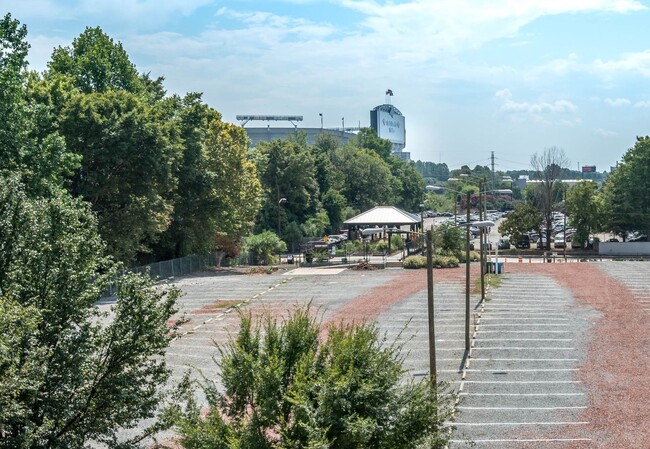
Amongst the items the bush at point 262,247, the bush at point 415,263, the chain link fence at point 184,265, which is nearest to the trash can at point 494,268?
the bush at point 415,263

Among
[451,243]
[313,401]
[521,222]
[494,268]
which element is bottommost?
[494,268]

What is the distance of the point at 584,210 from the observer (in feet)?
250

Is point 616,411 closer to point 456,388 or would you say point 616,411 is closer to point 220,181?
point 456,388

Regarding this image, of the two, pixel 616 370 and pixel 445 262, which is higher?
pixel 445 262

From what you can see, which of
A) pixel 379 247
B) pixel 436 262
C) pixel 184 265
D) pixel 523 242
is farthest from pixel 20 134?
pixel 523 242

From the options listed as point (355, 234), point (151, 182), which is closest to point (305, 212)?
point (355, 234)

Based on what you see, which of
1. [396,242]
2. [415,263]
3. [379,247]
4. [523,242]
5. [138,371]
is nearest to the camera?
[138,371]

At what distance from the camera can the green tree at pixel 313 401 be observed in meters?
12.9

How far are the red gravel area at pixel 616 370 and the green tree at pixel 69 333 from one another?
10.5 m

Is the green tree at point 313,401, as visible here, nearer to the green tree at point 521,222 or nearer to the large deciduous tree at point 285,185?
Result: the green tree at point 521,222

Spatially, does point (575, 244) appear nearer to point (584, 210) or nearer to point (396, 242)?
point (584, 210)

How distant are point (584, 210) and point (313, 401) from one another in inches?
2663

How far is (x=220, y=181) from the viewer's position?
57.5 meters

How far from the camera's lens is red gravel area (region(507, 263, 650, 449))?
20.2 m
